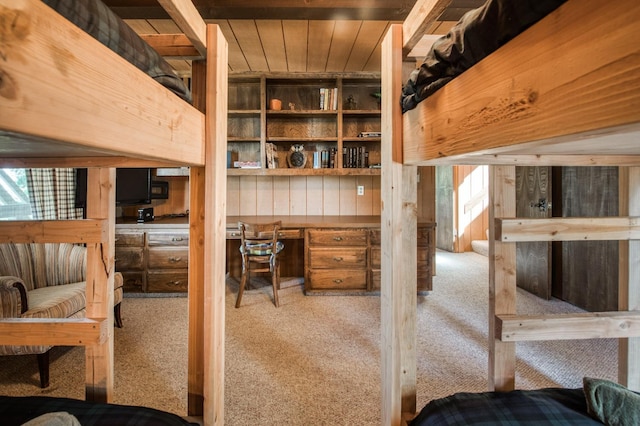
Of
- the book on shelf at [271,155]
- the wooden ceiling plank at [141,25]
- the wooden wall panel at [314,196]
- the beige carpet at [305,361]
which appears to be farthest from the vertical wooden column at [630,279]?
the wooden ceiling plank at [141,25]

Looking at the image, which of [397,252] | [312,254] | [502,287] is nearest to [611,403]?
[502,287]

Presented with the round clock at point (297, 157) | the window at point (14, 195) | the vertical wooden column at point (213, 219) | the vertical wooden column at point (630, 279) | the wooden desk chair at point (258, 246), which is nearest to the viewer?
the vertical wooden column at point (213, 219)

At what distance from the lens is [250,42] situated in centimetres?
283

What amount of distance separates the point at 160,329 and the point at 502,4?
8.98 feet

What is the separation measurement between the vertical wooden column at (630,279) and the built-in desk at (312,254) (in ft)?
5.77

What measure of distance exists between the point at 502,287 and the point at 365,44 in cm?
254

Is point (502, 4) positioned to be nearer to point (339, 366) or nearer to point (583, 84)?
point (583, 84)

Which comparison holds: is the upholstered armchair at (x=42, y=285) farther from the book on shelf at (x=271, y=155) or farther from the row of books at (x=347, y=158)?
the row of books at (x=347, y=158)

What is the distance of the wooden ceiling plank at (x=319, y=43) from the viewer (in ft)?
8.34

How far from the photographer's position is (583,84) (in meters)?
0.40

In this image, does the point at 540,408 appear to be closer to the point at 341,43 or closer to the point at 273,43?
the point at 341,43

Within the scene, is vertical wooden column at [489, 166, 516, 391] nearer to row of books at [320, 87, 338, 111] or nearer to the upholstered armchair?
the upholstered armchair

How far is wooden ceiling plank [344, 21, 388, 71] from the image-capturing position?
2559mm

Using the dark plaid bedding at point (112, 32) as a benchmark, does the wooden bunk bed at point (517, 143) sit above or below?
below
